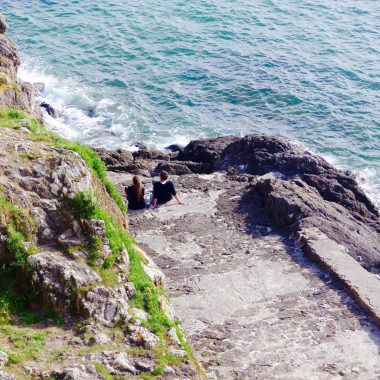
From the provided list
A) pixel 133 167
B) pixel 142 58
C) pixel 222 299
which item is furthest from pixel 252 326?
pixel 142 58

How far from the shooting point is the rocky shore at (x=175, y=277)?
10.3 metres

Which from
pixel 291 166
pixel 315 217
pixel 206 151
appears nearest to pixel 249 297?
pixel 315 217

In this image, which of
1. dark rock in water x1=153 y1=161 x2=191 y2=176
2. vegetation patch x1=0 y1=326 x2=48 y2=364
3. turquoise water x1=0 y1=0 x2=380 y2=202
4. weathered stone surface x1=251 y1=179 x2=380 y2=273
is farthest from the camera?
turquoise water x1=0 y1=0 x2=380 y2=202

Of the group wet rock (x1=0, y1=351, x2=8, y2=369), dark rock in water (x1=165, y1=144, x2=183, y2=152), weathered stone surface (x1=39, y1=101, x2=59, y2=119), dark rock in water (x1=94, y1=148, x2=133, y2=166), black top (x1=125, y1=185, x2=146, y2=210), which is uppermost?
wet rock (x1=0, y1=351, x2=8, y2=369)

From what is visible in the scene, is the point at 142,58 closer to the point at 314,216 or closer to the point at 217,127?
the point at 217,127

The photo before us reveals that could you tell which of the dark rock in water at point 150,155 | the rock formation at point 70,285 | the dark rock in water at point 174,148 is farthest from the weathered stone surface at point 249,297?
the dark rock in water at point 174,148

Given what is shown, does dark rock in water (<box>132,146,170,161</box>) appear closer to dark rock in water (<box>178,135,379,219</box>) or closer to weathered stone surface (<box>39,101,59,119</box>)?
dark rock in water (<box>178,135,379,219</box>)

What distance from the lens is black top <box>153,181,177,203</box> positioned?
699 inches

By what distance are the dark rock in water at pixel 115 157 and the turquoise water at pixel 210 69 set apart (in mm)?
3826

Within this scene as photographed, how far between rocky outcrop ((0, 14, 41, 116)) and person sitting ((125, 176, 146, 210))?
5.76 metres

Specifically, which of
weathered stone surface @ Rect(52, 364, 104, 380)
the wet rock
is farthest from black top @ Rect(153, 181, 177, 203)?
the wet rock

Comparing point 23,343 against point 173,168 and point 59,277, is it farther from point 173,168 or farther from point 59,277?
point 173,168

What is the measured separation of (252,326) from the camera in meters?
13.2

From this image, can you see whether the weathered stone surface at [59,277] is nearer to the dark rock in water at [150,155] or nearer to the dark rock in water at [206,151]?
the dark rock in water at [206,151]
